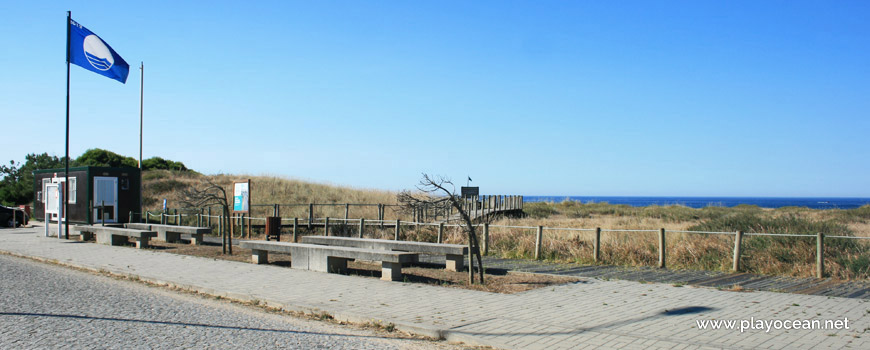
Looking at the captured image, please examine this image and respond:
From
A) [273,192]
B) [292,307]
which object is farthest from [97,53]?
[273,192]

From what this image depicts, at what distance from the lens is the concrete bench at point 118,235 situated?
16922mm

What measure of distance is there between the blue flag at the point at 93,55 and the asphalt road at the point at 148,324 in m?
12.2

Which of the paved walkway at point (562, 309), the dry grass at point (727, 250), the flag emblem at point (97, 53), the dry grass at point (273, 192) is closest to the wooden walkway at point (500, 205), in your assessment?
the dry grass at point (273, 192)

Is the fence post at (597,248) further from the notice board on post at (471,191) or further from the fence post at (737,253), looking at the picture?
the notice board on post at (471,191)

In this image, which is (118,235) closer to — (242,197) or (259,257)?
(242,197)

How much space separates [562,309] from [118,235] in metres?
14.8

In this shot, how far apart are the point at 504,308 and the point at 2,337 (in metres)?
5.51

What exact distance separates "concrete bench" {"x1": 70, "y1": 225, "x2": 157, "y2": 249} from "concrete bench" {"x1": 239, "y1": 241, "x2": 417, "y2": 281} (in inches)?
196

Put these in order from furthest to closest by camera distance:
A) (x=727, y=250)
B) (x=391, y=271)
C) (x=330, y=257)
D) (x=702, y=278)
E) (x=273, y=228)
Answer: (x=273, y=228) < (x=727, y=250) < (x=330, y=257) < (x=702, y=278) < (x=391, y=271)

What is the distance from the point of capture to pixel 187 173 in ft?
182

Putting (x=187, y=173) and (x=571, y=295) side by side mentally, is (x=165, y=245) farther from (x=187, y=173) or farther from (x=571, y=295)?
(x=187, y=173)

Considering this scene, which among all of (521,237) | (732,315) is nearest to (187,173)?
(521,237)

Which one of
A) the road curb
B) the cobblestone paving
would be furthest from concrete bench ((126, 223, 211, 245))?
the cobblestone paving

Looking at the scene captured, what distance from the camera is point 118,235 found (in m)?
18.1
